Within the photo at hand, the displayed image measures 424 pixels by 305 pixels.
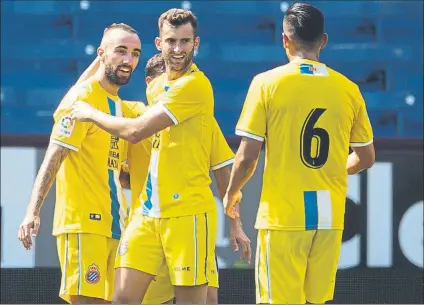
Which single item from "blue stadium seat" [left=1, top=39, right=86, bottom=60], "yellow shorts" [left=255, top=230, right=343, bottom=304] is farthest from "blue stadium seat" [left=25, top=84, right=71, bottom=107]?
"yellow shorts" [left=255, top=230, right=343, bottom=304]

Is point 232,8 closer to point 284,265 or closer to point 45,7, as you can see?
point 45,7

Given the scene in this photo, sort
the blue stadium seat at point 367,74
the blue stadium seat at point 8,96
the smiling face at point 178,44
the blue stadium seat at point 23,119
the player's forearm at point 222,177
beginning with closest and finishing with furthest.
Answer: the smiling face at point 178,44 → the player's forearm at point 222,177 → the blue stadium seat at point 23,119 → the blue stadium seat at point 8,96 → the blue stadium seat at point 367,74

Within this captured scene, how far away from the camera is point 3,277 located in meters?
6.00

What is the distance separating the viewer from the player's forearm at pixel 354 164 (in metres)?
4.21

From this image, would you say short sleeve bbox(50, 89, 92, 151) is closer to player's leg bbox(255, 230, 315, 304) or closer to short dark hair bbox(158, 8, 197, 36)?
short dark hair bbox(158, 8, 197, 36)

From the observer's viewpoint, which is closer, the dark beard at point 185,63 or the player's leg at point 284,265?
the player's leg at point 284,265

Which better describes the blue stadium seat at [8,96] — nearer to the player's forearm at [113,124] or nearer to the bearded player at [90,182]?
the bearded player at [90,182]

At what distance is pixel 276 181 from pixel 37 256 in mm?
2489

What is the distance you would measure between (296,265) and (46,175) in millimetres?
1170

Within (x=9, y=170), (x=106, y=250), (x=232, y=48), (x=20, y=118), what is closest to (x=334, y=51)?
(x=232, y=48)

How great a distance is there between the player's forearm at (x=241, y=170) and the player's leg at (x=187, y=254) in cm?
33

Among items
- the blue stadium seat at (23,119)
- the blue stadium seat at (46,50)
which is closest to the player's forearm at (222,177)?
the blue stadium seat at (23,119)

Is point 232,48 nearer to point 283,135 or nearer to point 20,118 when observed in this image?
point 20,118

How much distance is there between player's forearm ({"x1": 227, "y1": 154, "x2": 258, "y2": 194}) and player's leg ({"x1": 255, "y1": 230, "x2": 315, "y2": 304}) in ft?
0.75
